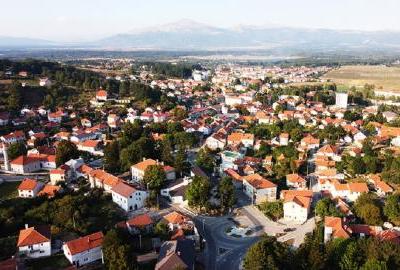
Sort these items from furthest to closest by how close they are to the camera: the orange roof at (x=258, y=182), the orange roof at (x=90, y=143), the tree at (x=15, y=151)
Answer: the orange roof at (x=90, y=143) → the tree at (x=15, y=151) → the orange roof at (x=258, y=182)

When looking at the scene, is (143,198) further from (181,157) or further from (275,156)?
(275,156)

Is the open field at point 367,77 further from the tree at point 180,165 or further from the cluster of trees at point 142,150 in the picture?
the tree at point 180,165

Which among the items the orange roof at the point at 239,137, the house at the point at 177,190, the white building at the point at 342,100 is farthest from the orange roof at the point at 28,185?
the white building at the point at 342,100

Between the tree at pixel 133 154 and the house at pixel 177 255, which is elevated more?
the tree at pixel 133 154

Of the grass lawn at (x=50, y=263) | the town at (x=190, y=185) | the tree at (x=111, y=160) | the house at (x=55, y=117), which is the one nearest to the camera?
the grass lawn at (x=50, y=263)

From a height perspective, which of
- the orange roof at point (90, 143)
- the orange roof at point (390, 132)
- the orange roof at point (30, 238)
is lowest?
the orange roof at point (30, 238)

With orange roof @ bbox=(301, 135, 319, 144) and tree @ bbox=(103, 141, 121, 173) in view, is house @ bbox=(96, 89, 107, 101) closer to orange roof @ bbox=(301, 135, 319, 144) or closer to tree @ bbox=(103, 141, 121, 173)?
tree @ bbox=(103, 141, 121, 173)

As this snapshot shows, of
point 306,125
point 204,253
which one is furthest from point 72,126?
point 204,253
